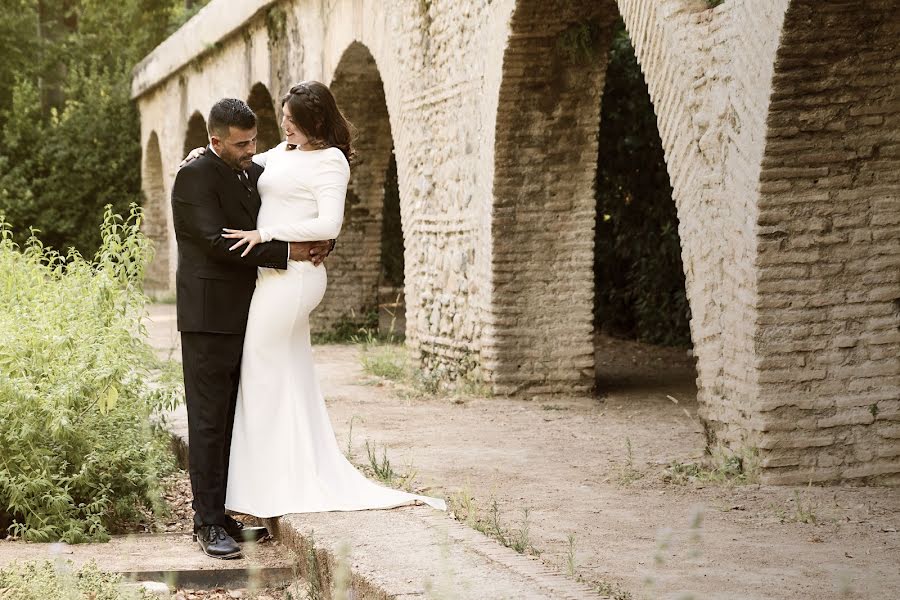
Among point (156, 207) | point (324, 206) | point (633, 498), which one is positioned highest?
point (156, 207)

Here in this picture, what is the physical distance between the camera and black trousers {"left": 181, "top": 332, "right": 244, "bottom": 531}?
14.5 feet

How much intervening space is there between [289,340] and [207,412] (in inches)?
15.1

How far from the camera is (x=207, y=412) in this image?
14.5ft

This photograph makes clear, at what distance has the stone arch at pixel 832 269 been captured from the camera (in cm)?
504

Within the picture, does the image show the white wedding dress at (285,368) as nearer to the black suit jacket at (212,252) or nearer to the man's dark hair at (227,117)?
the black suit jacket at (212,252)

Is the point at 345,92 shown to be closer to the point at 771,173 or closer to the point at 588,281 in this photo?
the point at 588,281

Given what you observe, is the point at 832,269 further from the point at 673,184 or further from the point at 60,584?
the point at 60,584

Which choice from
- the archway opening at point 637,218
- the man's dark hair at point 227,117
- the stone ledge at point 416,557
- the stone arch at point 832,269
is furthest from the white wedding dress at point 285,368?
the archway opening at point 637,218

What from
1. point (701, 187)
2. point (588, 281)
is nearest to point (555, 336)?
point (588, 281)

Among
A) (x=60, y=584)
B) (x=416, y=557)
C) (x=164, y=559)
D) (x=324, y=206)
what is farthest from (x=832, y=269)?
(x=60, y=584)

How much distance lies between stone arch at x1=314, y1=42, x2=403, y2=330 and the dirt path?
3679 mm

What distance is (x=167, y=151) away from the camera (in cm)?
1975

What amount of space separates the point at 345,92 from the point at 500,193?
12.7ft

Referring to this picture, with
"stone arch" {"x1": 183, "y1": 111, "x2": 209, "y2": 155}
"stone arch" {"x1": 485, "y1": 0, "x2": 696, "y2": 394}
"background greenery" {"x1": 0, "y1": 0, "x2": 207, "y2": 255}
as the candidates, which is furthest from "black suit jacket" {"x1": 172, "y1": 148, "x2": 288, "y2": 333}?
"background greenery" {"x1": 0, "y1": 0, "x2": 207, "y2": 255}
